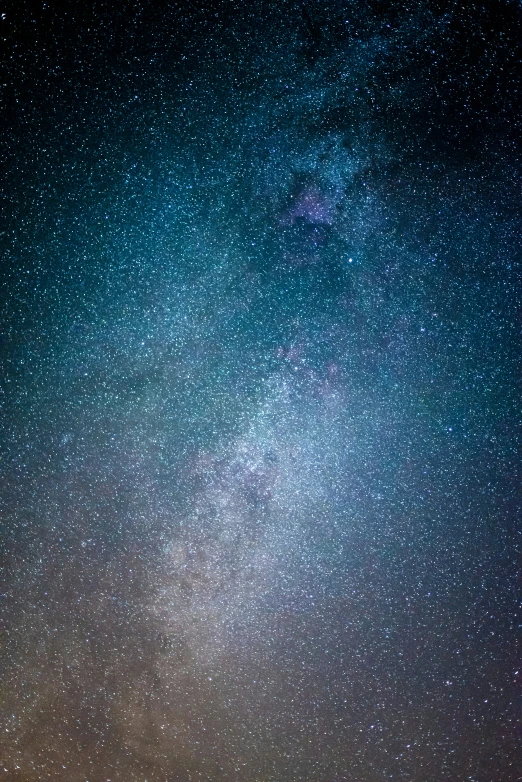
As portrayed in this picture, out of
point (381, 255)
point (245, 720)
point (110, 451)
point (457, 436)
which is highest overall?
point (381, 255)

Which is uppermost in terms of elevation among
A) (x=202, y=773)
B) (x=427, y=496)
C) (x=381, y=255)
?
(x=381, y=255)

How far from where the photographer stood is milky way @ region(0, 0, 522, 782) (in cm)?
85

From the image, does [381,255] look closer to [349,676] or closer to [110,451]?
[110,451]

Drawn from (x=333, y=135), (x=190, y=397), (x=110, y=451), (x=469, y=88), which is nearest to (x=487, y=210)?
(x=469, y=88)

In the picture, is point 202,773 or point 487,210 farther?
point 202,773

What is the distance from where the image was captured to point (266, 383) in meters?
0.91

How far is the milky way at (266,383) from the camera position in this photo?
85 centimetres

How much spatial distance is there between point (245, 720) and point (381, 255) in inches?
47.0

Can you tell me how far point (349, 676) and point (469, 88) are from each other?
4.53ft

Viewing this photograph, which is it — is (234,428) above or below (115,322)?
below

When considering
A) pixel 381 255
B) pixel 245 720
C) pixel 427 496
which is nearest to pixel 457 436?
pixel 427 496

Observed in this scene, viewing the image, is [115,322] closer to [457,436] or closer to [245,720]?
[457,436]

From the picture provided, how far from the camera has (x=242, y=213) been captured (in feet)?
2.90

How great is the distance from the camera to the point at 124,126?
2.92ft
